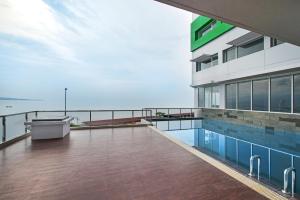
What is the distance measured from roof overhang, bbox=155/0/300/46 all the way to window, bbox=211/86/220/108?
926cm

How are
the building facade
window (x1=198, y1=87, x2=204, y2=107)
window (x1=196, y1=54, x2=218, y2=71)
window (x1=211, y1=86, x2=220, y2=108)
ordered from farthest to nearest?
1. window (x1=198, y1=87, x2=204, y2=107)
2. window (x1=196, y1=54, x2=218, y2=71)
3. window (x1=211, y1=86, x2=220, y2=108)
4. the building facade

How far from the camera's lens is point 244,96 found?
10.6 m

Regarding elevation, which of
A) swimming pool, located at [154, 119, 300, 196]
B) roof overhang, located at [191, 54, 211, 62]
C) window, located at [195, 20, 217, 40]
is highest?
window, located at [195, 20, 217, 40]

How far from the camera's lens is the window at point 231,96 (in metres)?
11.5

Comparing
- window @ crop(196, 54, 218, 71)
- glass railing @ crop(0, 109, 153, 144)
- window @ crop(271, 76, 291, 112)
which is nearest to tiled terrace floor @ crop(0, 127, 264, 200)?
glass railing @ crop(0, 109, 153, 144)

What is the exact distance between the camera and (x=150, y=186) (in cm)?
230

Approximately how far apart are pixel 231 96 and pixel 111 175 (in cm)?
1086

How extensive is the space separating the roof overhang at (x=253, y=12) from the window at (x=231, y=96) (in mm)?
7821

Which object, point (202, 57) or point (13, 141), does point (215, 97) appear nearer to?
point (202, 57)

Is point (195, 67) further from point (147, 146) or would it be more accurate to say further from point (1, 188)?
point (1, 188)

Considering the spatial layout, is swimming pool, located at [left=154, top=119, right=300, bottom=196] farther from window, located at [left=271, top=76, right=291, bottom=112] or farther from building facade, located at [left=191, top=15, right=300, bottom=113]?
building facade, located at [left=191, top=15, right=300, bottom=113]

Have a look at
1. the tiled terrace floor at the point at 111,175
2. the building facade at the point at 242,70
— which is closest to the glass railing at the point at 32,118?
the tiled terrace floor at the point at 111,175

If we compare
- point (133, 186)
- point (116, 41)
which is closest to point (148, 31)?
point (116, 41)

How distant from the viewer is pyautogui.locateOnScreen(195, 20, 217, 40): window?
13555 millimetres
